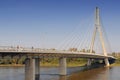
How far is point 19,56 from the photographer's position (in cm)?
5931

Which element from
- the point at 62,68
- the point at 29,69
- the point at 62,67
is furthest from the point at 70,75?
the point at 29,69

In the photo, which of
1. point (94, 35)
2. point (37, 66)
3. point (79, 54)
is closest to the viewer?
point (37, 66)

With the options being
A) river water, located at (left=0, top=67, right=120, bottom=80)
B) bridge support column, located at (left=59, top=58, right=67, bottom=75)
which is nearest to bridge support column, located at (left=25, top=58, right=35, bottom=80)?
river water, located at (left=0, top=67, right=120, bottom=80)

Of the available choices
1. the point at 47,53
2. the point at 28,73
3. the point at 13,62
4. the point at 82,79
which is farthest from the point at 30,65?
the point at 13,62

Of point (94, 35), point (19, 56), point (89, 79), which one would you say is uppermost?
point (94, 35)

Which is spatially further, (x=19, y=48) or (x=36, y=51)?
(x=36, y=51)

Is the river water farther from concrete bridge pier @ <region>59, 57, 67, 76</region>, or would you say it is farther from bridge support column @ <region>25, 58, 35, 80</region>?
Answer: bridge support column @ <region>25, 58, 35, 80</region>

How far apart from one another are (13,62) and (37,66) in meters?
81.5

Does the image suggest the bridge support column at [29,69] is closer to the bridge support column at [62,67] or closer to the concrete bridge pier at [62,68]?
the concrete bridge pier at [62,68]

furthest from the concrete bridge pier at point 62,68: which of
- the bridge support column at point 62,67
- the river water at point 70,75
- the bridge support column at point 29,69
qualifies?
the bridge support column at point 29,69

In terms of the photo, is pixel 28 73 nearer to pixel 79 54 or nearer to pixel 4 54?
pixel 4 54

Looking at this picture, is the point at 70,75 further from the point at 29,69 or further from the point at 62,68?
the point at 29,69

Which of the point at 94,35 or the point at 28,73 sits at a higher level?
the point at 94,35

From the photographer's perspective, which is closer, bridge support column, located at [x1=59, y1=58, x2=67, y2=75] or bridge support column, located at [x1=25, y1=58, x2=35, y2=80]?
bridge support column, located at [x1=25, y1=58, x2=35, y2=80]
